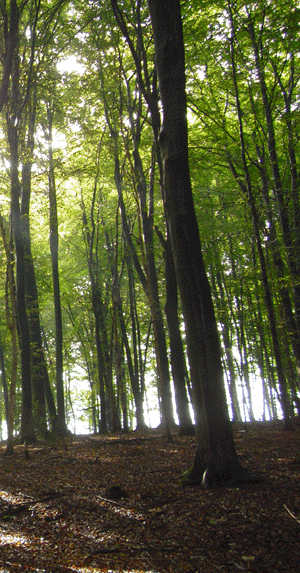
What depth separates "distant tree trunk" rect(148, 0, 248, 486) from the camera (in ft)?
16.5

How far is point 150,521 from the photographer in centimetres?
420

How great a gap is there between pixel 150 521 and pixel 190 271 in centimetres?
297

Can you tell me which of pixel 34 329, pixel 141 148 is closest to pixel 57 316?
pixel 34 329

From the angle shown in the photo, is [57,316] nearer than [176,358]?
No

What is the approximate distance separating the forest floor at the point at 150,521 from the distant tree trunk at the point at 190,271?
1.48 ft

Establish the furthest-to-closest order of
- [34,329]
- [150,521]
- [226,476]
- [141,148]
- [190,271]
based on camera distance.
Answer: [34,329], [141,148], [190,271], [226,476], [150,521]

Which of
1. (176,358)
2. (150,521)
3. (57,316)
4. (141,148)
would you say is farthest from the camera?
(57,316)

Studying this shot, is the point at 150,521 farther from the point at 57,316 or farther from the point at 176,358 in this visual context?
the point at 57,316

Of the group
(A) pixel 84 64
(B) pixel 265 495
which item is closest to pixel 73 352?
(A) pixel 84 64

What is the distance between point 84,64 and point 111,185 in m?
5.17

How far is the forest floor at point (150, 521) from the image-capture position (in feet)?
10.8

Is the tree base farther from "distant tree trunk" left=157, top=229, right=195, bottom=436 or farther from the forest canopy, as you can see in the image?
"distant tree trunk" left=157, top=229, right=195, bottom=436

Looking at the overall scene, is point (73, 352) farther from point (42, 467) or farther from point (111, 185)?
point (42, 467)

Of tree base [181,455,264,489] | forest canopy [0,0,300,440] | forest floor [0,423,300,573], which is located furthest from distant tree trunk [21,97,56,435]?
tree base [181,455,264,489]
